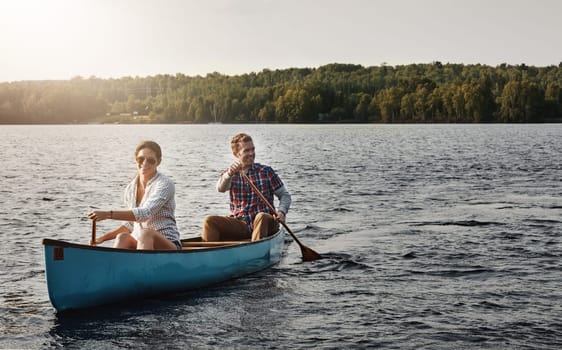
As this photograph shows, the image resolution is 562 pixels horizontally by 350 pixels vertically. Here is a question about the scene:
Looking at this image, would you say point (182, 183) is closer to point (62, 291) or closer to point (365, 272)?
point (365, 272)

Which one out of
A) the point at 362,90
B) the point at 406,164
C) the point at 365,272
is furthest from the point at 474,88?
the point at 365,272

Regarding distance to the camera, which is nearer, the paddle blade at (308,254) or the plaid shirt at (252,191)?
the plaid shirt at (252,191)

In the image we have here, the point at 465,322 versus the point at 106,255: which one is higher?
the point at 106,255

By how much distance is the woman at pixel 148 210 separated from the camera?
Answer: 28.8 ft

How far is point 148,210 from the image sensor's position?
28.8 feet

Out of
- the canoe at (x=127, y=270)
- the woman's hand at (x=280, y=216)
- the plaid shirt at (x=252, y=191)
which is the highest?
the plaid shirt at (x=252, y=191)

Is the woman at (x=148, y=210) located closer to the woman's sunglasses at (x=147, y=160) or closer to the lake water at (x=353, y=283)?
the woman's sunglasses at (x=147, y=160)

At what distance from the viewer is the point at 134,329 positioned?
8422 millimetres

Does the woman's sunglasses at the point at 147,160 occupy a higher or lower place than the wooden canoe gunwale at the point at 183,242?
higher

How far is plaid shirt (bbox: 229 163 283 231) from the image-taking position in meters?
11.3

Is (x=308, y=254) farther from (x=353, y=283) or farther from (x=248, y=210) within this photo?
(x=353, y=283)

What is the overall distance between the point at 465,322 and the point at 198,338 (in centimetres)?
310

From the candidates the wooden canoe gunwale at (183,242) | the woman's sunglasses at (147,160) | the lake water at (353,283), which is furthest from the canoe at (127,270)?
the woman's sunglasses at (147,160)

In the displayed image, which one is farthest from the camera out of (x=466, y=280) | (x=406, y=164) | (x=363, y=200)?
(x=406, y=164)
